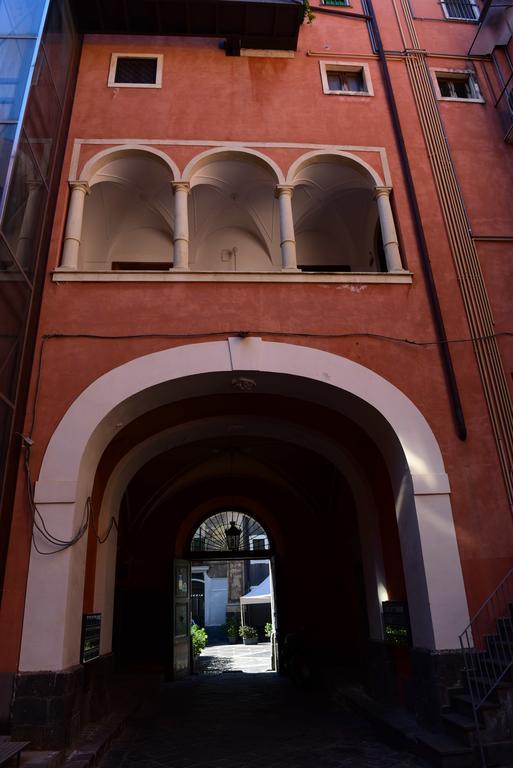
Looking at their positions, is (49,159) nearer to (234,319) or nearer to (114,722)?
(234,319)

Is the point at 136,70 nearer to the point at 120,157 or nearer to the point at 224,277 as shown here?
the point at 120,157

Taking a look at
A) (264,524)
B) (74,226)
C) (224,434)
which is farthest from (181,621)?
(74,226)

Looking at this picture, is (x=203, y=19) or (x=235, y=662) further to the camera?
(x=235, y=662)

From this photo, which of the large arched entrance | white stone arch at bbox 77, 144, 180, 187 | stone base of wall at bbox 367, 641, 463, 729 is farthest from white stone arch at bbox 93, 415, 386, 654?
white stone arch at bbox 77, 144, 180, 187

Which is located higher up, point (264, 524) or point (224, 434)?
point (224, 434)

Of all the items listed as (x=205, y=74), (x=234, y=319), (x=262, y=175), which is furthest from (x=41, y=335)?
(x=205, y=74)

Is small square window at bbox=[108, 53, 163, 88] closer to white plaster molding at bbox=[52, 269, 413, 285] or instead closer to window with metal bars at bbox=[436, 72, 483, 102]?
white plaster molding at bbox=[52, 269, 413, 285]

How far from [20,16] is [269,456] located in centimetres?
857

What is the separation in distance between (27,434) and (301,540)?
A: 8.16m

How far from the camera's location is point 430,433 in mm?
6707

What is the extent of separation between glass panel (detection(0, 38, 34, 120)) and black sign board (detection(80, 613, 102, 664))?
5907 millimetres

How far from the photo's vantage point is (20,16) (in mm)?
7113

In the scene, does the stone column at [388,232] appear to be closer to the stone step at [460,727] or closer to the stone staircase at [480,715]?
the stone staircase at [480,715]

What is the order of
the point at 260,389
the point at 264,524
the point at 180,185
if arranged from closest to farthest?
the point at 260,389 < the point at 180,185 < the point at 264,524
